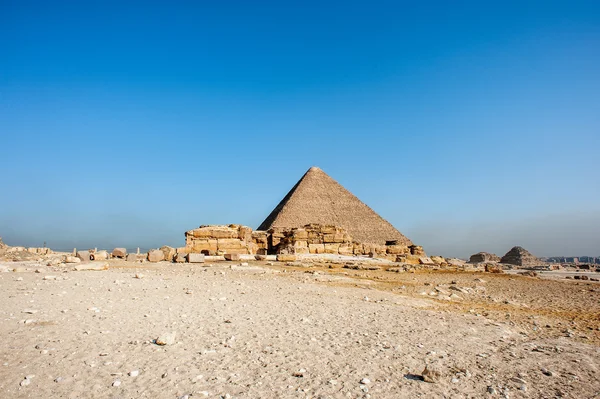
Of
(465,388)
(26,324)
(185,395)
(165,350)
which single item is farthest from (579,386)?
(26,324)

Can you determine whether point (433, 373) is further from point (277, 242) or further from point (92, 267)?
point (277, 242)

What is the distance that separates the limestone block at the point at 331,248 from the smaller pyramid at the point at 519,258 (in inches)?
1208

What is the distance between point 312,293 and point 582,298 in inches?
341

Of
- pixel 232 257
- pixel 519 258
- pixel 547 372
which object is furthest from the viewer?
pixel 519 258

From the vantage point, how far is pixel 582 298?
11.6 meters

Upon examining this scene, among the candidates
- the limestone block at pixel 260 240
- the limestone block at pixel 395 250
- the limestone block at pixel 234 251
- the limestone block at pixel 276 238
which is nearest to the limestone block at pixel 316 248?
the limestone block at pixel 276 238

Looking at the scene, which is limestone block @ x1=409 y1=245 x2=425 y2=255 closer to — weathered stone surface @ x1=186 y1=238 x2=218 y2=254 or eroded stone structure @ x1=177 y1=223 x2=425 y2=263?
eroded stone structure @ x1=177 y1=223 x2=425 y2=263

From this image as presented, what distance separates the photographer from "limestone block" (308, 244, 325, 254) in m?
25.5

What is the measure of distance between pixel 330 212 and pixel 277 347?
58270mm

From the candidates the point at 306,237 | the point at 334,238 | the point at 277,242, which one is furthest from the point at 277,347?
the point at 334,238

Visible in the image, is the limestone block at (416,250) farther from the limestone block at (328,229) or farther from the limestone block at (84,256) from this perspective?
the limestone block at (84,256)

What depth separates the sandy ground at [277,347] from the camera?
3434 millimetres

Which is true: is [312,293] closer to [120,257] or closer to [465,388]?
[465,388]

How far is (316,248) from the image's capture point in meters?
25.8
